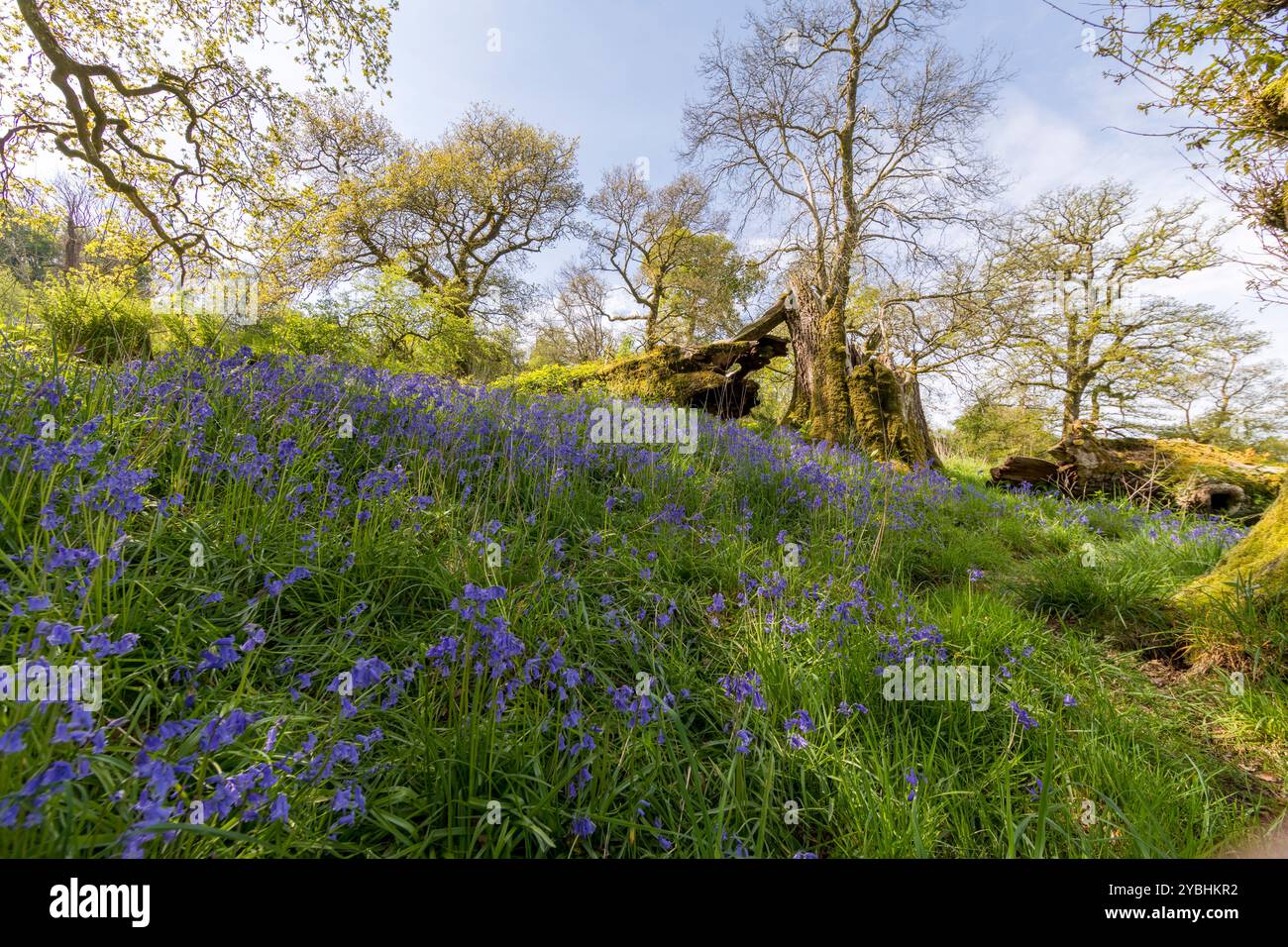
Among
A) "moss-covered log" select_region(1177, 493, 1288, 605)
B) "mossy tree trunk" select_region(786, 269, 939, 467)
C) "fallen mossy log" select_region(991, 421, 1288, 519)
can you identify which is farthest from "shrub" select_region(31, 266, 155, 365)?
"fallen mossy log" select_region(991, 421, 1288, 519)

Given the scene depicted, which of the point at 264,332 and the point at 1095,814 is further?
the point at 264,332

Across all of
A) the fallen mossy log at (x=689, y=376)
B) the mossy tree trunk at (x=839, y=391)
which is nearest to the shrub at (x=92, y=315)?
the fallen mossy log at (x=689, y=376)

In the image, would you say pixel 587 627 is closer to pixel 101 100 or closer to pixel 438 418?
pixel 438 418

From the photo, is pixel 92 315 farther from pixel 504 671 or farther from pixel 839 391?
pixel 839 391

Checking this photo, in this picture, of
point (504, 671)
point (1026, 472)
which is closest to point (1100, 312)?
point (1026, 472)

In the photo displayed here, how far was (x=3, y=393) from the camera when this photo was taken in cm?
234

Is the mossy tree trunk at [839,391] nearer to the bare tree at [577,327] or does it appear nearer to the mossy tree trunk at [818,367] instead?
the mossy tree trunk at [818,367]

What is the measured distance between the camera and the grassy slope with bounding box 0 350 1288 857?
4.01ft

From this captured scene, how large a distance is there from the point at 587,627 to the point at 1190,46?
5994 mm

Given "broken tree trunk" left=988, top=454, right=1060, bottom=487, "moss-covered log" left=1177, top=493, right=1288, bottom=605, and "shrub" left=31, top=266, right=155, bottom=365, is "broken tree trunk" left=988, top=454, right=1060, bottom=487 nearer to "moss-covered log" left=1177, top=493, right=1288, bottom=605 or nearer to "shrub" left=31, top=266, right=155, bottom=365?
"moss-covered log" left=1177, top=493, right=1288, bottom=605

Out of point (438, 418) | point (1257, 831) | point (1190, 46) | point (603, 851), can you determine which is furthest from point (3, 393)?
point (1190, 46)

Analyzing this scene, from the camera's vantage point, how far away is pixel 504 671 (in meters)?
1.52

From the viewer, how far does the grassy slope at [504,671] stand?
1.22 metres

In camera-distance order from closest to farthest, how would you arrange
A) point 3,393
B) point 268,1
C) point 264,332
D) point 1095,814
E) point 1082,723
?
point 1095,814 → point 1082,723 → point 3,393 → point 264,332 → point 268,1
